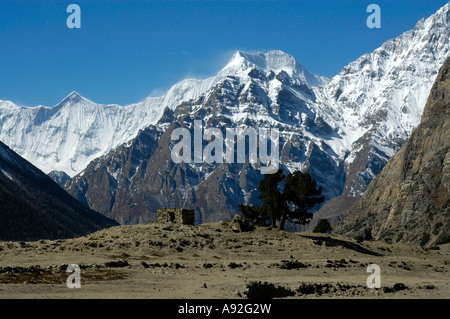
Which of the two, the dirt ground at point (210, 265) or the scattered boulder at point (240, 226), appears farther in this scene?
the scattered boulder at point (240, 226)

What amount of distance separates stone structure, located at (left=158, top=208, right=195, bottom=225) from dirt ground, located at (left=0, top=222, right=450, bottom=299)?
284 centimetres

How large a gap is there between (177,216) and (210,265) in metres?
27.8

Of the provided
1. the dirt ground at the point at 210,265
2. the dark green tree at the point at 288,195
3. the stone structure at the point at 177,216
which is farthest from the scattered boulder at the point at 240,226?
the dark green tree at the point at 288,195

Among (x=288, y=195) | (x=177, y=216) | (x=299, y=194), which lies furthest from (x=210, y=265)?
(x=299, y=194)

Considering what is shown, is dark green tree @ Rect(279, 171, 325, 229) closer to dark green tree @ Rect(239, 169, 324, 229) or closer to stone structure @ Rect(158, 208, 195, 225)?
dark green tree @ Rect(239, 169, 324, 229)

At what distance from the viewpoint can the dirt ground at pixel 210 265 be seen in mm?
40719

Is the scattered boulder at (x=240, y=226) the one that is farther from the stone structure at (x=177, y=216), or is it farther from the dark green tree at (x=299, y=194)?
the dark green tree at (x=299, y=194)

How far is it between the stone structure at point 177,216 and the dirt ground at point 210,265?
2839 mm

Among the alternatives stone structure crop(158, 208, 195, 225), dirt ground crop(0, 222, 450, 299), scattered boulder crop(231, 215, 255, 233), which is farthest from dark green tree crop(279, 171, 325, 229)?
stone structure crop(158, 208, 195, 225)
